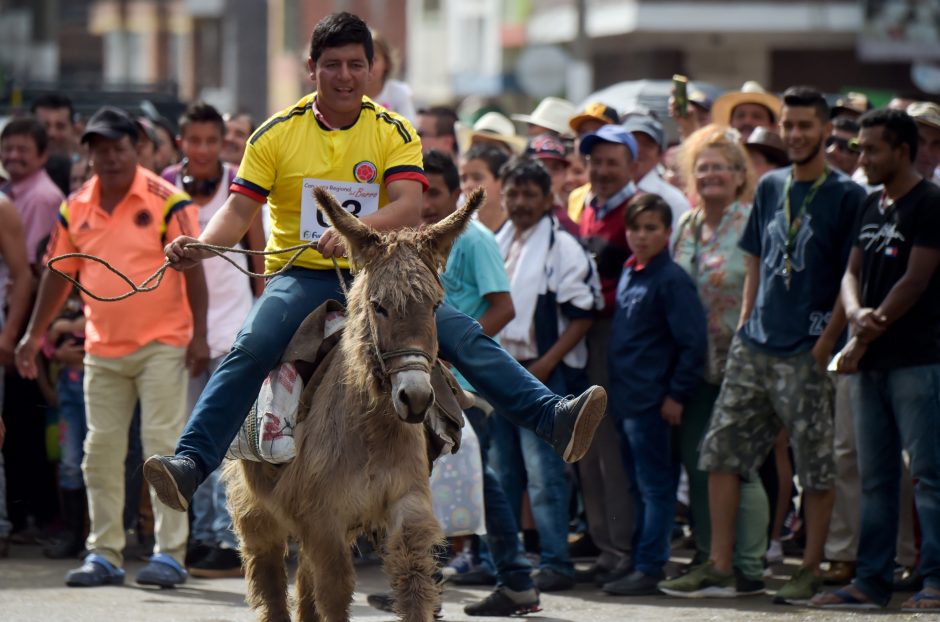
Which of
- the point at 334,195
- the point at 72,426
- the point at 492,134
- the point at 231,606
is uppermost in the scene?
the point at 492,134

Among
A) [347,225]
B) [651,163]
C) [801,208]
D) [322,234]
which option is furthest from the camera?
[651,163]

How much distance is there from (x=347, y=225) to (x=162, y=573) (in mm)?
4153

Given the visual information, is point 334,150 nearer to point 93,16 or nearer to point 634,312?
point 634,312

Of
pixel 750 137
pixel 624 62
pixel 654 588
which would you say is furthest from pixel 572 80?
pixel 654 588

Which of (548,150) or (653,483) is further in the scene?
(548,150)

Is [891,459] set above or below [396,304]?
below

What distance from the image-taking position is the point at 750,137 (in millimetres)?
12156

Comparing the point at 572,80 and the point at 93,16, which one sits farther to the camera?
the point at 93,16

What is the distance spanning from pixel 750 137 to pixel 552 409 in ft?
Result: 16.3

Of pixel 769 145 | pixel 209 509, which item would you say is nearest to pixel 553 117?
pixel 769 145

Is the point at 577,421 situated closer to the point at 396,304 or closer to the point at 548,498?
the point at 396,304

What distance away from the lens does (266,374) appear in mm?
7828

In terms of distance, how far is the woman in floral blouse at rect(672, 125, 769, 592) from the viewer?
1010cm

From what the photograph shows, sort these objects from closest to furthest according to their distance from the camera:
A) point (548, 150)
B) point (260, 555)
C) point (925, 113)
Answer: point (260, 555)
point (925, 113)
point (548, 150)
